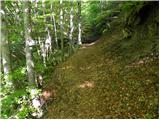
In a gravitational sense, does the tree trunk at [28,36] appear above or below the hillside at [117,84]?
above

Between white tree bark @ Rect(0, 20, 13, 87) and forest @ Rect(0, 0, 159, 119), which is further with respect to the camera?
white tree bark @ Rect(0, 20, 13, 87)

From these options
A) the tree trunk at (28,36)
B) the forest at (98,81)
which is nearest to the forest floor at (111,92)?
the forest at (98,81)

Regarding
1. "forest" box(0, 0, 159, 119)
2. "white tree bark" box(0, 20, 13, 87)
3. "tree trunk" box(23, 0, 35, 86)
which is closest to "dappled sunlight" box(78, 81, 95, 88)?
"forest" box(0, 0, 159, 119)

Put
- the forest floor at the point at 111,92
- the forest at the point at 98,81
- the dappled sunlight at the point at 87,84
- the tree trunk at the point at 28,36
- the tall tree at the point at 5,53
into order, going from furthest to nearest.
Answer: the dappled sunlight at the point at 87,84
the tree trunk at the point at 28,36
the tall tree at the point at 5,53
the forest at the point at 98,81
the forest floor at the point at 111,92

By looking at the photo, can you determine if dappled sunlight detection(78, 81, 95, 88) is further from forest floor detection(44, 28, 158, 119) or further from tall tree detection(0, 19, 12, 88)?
tall tree detection(0, 19, 12, 88)

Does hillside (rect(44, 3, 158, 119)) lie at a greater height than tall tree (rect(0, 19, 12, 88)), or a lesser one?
lesser

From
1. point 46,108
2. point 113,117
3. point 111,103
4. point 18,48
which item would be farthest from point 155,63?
point 18,48

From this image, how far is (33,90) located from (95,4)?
69.8ft

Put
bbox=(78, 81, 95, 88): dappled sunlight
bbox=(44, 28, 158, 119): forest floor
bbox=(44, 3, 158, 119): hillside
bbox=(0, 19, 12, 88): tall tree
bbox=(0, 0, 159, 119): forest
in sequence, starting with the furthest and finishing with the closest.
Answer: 1. bbox=(78, 81, 95, 88): dappled sunlight
2. bbox=(0, 19, 12, 88): tall tree
3. bbox=(0, 0, 159, 119): forest
4. bbox=(44, 3, 158, 119): hillside
5. bbox=(44, 28, 158, 119): forest floor

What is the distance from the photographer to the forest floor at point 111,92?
8383 mm

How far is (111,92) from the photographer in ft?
32.1

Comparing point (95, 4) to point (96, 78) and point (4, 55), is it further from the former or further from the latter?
point (4, 55)

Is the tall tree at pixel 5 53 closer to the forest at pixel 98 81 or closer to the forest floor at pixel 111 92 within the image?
the forest at pixel 98 81

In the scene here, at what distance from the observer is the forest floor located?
27.5 feet
